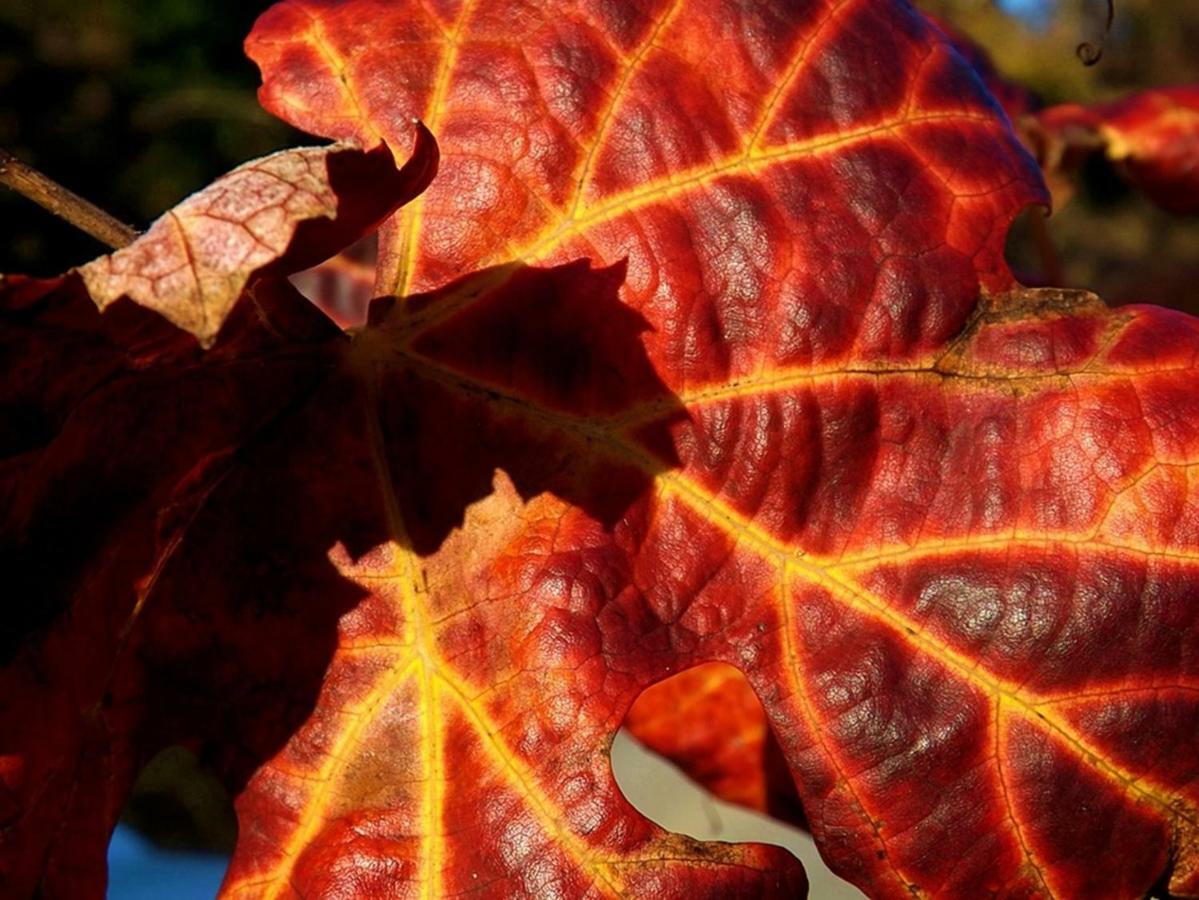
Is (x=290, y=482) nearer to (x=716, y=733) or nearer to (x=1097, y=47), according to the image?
(x=716, y=733)

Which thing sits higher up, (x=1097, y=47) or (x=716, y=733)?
(x=1097, y=47)

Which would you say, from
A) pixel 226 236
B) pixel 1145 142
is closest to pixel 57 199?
pixel 226 236

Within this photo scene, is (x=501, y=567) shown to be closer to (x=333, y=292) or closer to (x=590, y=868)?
(x=590, y=868)

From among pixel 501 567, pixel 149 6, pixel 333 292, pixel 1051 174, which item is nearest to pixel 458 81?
pixel 501 567

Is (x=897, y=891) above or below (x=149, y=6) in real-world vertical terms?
below

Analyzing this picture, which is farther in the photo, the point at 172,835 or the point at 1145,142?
the point at 172,835

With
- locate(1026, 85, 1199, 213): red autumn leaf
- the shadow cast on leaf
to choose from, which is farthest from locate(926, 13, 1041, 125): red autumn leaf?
the shadow cast on leaf
